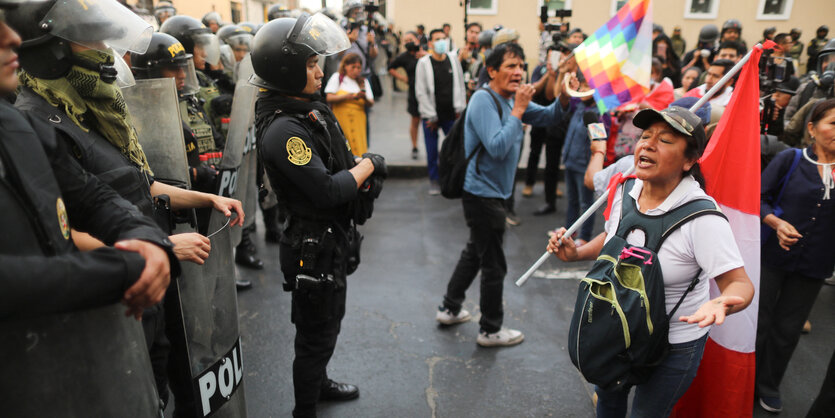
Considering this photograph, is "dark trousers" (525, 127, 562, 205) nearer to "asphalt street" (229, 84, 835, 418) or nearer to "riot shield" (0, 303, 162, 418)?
"asphalt street" (229, 84, 835, 418)

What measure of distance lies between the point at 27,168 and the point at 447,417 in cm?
238

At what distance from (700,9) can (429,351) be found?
723 inches

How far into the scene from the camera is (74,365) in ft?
3.98

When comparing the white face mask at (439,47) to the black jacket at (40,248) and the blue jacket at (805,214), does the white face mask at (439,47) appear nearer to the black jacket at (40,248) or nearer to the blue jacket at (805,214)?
the blue jacket at (805,214)


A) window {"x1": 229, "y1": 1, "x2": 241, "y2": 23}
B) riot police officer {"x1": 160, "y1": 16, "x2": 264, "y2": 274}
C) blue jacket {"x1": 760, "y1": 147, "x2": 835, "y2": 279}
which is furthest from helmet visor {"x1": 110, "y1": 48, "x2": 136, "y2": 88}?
window {"x1": 229, "y1": 1, "x2": 241, "y2": 23}

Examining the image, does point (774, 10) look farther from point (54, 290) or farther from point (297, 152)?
point (54, 290)

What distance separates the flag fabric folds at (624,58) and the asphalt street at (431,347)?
171 cm

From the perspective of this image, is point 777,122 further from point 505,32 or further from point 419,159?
point 419,159

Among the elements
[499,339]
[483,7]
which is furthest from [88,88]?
[483,7]

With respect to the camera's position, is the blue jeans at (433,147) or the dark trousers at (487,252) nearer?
the dark trousers at (487,252)

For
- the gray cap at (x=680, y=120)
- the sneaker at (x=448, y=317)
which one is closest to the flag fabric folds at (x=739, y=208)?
the gray cap at (x=680, y=120)

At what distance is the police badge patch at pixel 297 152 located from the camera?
2.22 m

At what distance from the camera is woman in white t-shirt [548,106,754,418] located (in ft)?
5.87

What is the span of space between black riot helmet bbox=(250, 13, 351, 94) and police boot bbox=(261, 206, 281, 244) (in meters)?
2.96
